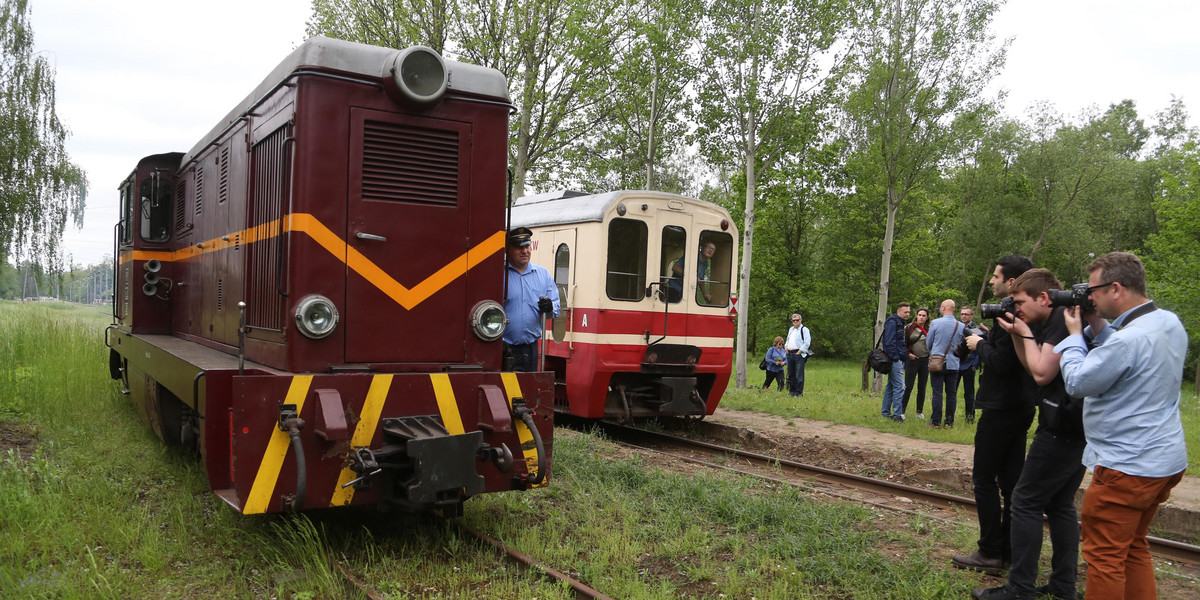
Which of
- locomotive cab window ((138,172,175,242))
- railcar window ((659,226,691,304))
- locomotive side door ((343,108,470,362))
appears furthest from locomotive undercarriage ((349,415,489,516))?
railcar window ((659,226,691,304))

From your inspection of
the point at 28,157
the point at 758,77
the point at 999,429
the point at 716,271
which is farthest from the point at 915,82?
the point at 28,157

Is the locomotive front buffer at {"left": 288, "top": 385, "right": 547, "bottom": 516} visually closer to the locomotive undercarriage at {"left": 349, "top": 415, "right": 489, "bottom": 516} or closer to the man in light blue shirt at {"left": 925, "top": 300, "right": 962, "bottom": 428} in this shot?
the locomotive undercarriage at {"left": 349, "top": 415, "right": 489, "bottom": 516}

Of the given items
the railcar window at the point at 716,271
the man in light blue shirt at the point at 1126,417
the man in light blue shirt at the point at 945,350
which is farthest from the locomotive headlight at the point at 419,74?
the man in light blue shirt at the point at 945,350

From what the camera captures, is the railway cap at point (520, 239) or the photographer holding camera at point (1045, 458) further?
the railway cap at point (520, 239)

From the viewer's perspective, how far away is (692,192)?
40531mm

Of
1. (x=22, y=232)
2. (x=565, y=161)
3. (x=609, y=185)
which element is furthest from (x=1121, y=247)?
(x=22, y=232)

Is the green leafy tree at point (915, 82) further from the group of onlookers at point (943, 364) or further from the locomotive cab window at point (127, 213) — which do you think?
the locomotive cab window at point (127, 213)

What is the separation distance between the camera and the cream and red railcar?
9188 millimetres

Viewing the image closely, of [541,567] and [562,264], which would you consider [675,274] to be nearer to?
[562,264]

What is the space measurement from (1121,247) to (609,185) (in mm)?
25451

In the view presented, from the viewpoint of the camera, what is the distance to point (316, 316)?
4.49m

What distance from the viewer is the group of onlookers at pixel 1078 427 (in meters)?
3.44

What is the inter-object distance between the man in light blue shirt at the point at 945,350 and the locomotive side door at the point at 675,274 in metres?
3.29

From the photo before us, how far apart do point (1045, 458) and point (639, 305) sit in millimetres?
5747
